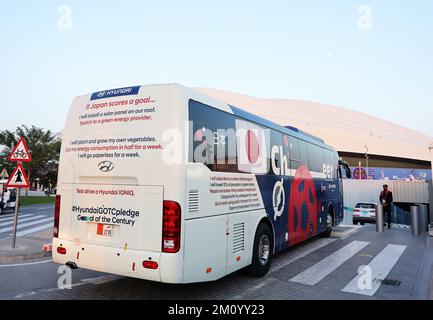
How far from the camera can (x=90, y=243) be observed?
5008 mm

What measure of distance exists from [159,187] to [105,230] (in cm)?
117

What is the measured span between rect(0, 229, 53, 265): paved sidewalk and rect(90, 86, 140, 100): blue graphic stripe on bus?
474cm

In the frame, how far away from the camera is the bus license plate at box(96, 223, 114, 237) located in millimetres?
4871

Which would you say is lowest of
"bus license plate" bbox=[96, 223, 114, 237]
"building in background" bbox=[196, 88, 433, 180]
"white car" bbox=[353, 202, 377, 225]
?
"white car" bbox=[353, 202, 377, 225]

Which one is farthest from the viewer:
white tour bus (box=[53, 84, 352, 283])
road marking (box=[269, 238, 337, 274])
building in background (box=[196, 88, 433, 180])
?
building in background (box=[196, 88, 433, 180])

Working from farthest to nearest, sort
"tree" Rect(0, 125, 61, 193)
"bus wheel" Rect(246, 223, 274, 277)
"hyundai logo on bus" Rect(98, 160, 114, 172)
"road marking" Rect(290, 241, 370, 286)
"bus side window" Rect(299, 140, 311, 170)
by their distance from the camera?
"tree" Rect(0, 125, 61, 193) → "bus side window" Rect(299, 140, 311, 170) → "road marking" Rect(290, 241, 370, 286) → "bus wheel" Rect(246, 223, 274, 277) → "hyundai logo on bus" Rect(98, 160, 114, 172)

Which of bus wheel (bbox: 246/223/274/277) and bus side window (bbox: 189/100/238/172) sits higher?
bus side window (bbox: 189/100/238/172)

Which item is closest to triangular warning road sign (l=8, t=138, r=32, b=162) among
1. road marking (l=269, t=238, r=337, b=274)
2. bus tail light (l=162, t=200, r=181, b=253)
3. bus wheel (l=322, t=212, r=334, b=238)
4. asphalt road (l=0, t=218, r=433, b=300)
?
asphalt road (l=0, t=218, r=433, b=300)

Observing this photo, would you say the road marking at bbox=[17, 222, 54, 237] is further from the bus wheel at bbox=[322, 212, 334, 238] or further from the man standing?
the man standing

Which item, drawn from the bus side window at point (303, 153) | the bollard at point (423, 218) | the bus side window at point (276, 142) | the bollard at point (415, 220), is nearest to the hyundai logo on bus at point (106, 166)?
the bus side window at point (276, 142)

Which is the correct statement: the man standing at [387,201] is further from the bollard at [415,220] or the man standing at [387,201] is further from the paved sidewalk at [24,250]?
the paved sidewalk at [24,250]

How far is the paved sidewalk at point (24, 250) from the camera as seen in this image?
7.68m

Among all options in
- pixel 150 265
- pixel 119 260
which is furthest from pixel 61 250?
pixel 150 265
